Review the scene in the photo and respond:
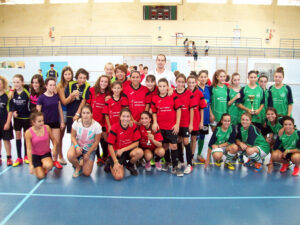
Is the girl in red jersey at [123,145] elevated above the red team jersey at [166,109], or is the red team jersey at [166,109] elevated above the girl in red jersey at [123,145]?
the red team jersey at [166,109]

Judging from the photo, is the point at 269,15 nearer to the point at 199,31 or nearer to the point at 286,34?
the point at 286,34

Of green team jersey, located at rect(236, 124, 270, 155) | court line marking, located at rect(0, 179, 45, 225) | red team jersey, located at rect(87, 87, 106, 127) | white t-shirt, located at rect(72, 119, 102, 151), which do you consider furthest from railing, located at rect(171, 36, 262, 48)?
court line marking, located at rect(0, 179, 45, 225)

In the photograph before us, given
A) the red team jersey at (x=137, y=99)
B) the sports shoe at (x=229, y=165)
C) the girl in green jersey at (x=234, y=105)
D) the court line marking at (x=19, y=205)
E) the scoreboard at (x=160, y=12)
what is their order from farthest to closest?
the scoreboard at (x=160, y=12) < the girl in green jersey at (x=234, y=105) < the sports shoe at (x=229, y=165) < the red team jersey at (x=137, y=99) < the court line marking at (x=19, y=205)

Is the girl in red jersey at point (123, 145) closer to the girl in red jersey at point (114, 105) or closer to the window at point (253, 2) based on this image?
the girl in red jersey at point (114, 105)

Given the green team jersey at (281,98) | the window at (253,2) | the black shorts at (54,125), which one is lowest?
the black shorts at (54,125)

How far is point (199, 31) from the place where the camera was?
2156cm

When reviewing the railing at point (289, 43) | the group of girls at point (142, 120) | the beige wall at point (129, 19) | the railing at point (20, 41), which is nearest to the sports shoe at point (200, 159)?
the group of girls at point (142, 120)

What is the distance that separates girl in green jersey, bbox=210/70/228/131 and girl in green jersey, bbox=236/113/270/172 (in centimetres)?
46

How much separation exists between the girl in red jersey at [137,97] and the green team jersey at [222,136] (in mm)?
1332

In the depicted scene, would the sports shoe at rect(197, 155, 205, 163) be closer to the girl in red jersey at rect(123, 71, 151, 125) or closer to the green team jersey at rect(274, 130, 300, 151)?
the green team jersey at rect(274, 130, 300, 151)

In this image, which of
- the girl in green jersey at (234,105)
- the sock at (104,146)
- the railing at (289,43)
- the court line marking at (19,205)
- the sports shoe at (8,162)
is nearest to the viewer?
the court line marking at (19,205)

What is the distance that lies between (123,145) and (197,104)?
1456 mm

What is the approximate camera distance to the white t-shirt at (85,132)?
381cm

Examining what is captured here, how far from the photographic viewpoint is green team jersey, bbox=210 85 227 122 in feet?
14.6
